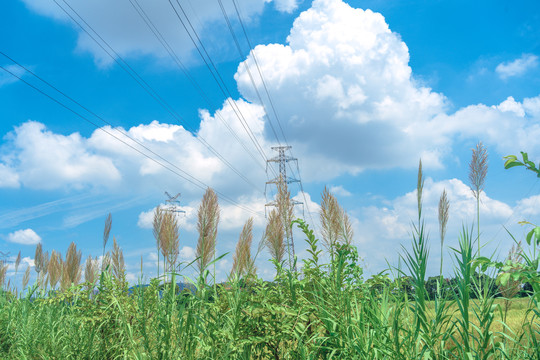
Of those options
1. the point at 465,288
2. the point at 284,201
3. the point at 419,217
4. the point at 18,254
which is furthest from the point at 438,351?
the point at 18,254

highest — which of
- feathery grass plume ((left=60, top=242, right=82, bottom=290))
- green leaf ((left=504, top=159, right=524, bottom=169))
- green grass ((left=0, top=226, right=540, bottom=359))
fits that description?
green leaf ((left=504, top=159, right=524, bottom=169))

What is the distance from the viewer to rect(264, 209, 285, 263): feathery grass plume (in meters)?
3.37

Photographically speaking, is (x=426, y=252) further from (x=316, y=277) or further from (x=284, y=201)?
(x=284, y=201)

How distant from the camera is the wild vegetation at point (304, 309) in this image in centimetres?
229

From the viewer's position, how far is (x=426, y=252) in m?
2.22

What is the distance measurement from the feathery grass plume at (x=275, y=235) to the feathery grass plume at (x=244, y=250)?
0.16m

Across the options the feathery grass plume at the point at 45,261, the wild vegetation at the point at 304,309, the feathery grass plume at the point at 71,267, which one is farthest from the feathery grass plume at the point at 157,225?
the feathery grass plume at the point at 45,261

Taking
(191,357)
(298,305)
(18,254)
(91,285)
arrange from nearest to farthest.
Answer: (191,357)
(298,305)
(91,285)
(18,254)

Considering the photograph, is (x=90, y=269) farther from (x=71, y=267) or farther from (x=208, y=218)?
(x=208, y=218)

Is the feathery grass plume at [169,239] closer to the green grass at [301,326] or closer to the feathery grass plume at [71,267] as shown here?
the green grass at [301,326]

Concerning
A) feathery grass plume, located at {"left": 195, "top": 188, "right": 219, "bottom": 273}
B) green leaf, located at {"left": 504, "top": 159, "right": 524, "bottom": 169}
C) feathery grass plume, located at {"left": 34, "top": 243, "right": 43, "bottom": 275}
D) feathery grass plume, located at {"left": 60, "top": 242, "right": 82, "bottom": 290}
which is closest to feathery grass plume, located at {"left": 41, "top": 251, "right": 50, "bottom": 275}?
feathery grass plume, located at {"left": 34, "top": 243, "right": 43, "bottom": 275}

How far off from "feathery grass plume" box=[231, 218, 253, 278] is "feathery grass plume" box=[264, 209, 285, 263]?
0.16 meters

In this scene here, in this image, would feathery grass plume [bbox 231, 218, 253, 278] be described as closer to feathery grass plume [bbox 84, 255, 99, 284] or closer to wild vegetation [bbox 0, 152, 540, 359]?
wild vegetation [bbox 0, 152, 540, 359]

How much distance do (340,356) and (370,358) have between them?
28cm
